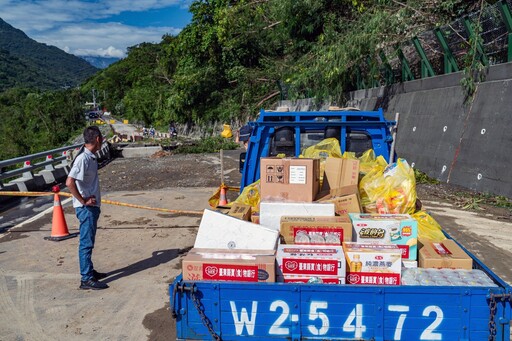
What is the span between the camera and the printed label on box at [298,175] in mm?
4677

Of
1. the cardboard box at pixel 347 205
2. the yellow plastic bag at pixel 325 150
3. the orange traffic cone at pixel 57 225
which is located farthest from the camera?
the orange traffic cone at pixel 57 225

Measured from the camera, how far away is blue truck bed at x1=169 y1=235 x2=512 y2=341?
298 cm

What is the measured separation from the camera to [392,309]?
304 centimetres

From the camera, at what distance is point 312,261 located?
3.32 m

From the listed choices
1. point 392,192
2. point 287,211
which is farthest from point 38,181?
point 392,192

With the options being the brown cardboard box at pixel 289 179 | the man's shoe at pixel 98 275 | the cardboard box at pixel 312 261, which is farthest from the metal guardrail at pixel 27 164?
the cardboard box at pixel 312 261

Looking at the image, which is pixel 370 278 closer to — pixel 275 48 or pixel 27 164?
pixel 27 164

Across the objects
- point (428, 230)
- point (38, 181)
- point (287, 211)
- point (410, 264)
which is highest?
point (287, 211)

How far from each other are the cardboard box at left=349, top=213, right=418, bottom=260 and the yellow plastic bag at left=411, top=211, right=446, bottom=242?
64 centimetres

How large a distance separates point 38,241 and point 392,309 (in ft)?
21.4

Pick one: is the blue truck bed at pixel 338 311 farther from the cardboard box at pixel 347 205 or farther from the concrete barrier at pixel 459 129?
the concrete barrier at pixel 459 129

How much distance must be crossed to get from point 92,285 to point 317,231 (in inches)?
120

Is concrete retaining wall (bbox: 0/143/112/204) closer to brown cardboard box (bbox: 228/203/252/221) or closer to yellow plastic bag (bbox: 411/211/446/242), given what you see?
brown cardboard box (bbox: 228/203/252/221)

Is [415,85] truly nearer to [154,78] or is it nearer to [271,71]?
[271,71]
